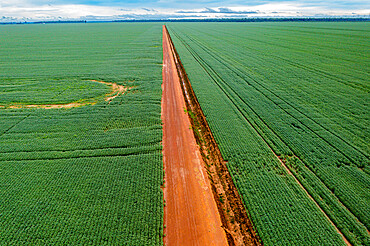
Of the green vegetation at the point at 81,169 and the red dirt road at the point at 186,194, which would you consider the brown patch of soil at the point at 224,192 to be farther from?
the green vegetation at the point at 81,169

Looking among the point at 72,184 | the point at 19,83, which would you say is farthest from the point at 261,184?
the point at 19,83

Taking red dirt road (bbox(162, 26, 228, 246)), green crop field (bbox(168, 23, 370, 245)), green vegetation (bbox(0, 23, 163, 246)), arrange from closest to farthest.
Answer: green vegetation (bbox(0, 23, 163, 246))
red dirt road (bbox(162, 26, 228, 246))
green crop field (bbox(168, 23, 370, 245))

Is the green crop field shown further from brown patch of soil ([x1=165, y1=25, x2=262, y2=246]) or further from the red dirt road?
the red dirt road

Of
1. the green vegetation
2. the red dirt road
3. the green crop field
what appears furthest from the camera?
the green crop field

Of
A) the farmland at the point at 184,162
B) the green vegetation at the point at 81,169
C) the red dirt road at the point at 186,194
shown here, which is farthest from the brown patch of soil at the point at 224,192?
the green vegetation at the point at 81,169

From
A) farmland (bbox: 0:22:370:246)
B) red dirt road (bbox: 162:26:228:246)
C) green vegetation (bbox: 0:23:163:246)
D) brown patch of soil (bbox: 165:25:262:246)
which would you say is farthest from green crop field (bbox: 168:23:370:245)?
green vegetation (bbox: 0:23:163:246)

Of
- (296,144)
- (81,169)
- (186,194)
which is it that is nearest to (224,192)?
(186,194)

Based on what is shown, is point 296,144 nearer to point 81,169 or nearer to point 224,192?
point 224,192
